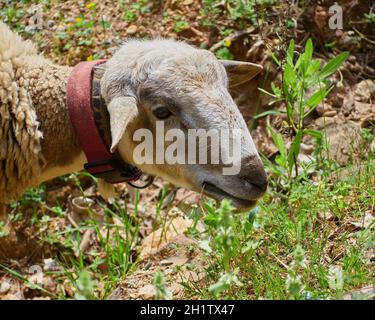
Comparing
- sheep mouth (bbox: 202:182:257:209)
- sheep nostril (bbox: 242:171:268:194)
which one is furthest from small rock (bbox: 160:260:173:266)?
sheep nostril (bbox: 242:171:268:194)

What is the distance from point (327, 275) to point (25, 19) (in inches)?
186

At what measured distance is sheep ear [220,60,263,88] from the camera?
4135 mm

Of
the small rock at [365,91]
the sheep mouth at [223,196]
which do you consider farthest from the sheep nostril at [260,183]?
the small rock at [365,91]

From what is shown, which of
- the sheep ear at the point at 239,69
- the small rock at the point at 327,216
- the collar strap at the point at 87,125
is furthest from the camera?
the sheep ear at the point at 239,69

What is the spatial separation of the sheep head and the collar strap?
0.10 meters

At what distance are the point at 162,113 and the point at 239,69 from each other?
95 cm

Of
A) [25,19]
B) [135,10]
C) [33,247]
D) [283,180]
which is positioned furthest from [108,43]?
[283,180]

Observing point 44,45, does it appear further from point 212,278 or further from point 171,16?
point 212,278

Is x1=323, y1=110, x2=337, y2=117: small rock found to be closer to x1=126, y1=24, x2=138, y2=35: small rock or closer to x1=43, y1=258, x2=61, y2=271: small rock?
x1=126, y1=24, x2=138, y2=35: small rock

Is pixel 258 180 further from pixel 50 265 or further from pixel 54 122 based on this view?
pixel 50 265

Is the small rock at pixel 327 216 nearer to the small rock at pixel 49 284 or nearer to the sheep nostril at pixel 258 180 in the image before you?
the sheep nostril at pixel 258 180

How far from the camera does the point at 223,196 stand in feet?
11.4

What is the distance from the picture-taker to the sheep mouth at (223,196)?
342cm

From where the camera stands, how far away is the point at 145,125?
359cm
